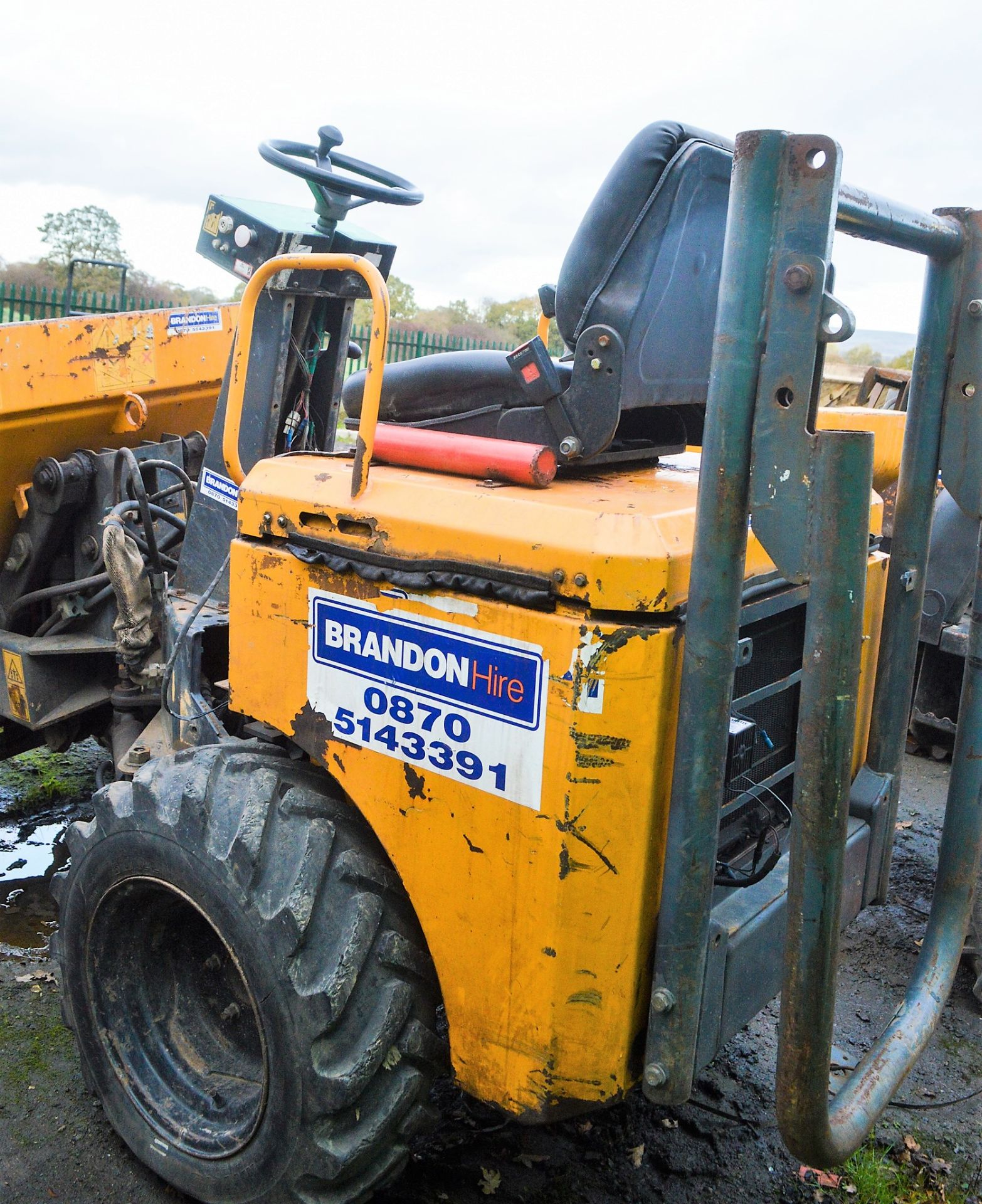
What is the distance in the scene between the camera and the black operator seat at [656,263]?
2.03 meters

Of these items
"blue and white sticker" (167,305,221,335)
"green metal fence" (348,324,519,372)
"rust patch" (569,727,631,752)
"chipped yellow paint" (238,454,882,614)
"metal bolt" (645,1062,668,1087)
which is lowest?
"metal bolt" (645,1062,668,1087)

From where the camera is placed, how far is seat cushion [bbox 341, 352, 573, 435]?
7.49ft

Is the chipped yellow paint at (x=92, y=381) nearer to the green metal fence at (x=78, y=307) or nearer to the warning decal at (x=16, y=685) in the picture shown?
the warning decal at (x=16, y=685)

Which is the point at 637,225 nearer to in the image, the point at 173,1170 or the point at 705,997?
the point at 705,997

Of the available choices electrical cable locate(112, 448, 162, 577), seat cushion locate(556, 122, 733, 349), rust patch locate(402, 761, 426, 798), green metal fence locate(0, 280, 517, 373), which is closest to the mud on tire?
rust patch locate(402, 761, 426, 798)

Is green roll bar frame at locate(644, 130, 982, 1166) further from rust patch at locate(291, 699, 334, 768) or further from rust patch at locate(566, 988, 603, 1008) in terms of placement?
rust patch at locate(291, 699, 334, 768)

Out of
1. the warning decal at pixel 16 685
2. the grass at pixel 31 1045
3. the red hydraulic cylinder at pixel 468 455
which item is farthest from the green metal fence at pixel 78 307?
the red hydraulic cylinder at pixel 468 455

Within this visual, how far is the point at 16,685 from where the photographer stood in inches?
146

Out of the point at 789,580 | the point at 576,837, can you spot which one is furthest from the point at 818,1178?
the point at 789,580

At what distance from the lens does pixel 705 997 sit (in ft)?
6.00

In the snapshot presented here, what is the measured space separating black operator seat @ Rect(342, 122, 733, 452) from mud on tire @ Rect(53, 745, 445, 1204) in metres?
1.07

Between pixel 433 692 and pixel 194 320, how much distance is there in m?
2.77

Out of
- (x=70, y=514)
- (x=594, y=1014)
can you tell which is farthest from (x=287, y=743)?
(x=70, y=514)

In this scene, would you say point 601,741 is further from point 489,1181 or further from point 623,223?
point 489,1181
